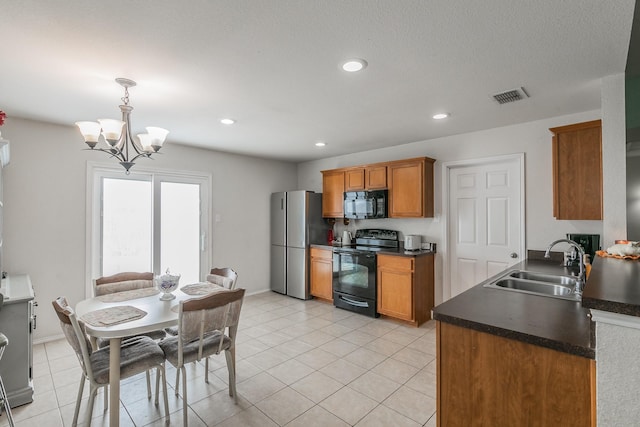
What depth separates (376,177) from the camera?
457 cm

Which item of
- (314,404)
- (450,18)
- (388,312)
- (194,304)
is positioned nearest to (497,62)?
(450,18)

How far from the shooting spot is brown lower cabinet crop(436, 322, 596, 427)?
1.21 meters

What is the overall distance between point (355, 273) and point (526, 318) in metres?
3.04

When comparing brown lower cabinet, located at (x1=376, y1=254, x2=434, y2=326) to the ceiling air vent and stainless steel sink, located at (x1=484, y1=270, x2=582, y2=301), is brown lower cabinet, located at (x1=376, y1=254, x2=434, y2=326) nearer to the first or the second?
Answer: stainless steel sink, located at (x1=484, y1=270, x2=582, y2=301)

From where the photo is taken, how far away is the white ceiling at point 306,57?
1.57 m

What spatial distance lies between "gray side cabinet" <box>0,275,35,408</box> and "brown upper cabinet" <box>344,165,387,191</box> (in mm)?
3860

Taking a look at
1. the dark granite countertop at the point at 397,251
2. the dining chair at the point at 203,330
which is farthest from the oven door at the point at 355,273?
the dining chair at the point at 203,330

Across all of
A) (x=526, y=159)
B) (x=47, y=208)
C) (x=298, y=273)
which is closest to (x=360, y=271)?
(x=298, y=273)

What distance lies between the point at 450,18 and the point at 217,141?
3.44 meters

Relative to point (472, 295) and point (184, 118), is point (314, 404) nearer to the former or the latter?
point (472, 295)

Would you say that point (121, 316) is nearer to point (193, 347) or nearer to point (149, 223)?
point (193, 347)

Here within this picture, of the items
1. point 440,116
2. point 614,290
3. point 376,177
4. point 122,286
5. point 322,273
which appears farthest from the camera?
point 322,273

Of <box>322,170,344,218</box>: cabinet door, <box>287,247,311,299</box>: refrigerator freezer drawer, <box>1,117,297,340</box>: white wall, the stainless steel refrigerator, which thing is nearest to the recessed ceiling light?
<box>322,170,344,218</box>: cabinet door

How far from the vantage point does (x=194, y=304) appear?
2035 millimetres
